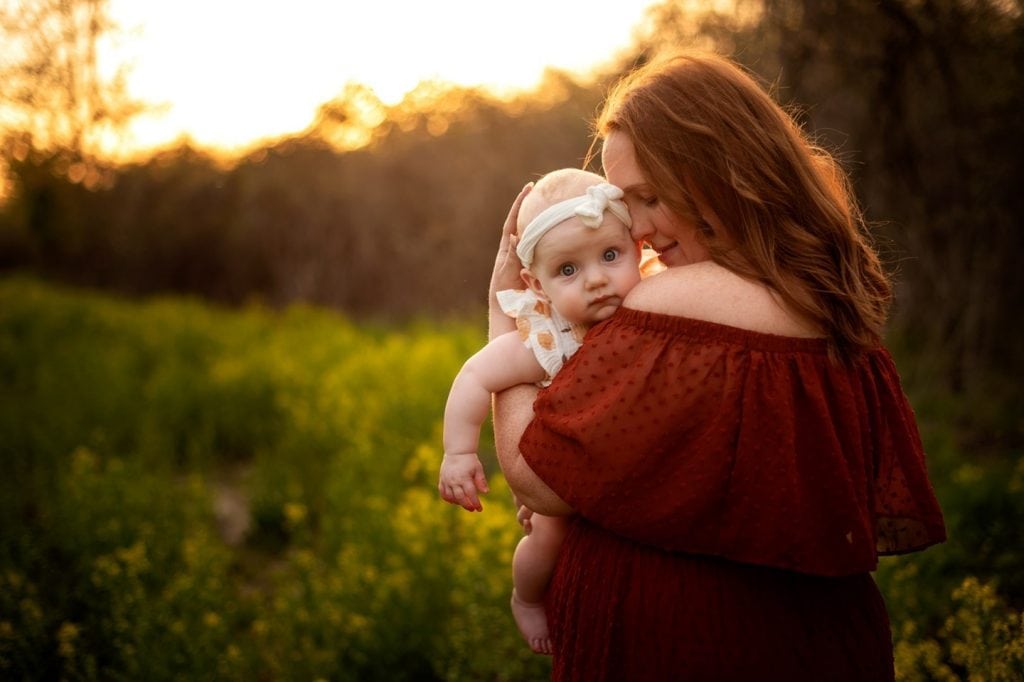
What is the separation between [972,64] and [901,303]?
2055mm

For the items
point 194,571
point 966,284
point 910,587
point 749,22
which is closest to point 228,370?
point 194,571

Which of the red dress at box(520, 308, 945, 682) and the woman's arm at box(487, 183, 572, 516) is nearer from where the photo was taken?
the red dress at box(520, 308, 945, 682)

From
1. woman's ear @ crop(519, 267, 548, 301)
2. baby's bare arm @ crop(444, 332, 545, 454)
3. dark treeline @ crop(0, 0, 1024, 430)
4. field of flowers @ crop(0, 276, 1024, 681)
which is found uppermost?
dark treeline @ crop(0, 0, 1024, 430)

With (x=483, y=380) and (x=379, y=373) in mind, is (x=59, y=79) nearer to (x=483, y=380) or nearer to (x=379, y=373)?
(x=379, y=373)

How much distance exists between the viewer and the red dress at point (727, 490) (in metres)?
1.55

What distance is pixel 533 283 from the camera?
1927 millimetres

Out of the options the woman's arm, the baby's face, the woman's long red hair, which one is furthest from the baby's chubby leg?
the woman's long red hair

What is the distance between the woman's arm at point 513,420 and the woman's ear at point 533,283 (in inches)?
1.9

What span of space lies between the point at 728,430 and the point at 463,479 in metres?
0.63

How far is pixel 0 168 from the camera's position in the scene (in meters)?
13.5

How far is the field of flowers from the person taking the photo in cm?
298

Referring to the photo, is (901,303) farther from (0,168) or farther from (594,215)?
(0,168)

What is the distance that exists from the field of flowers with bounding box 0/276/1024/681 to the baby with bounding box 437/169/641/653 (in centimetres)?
137

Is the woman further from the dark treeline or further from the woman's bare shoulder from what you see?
the dark treeline
